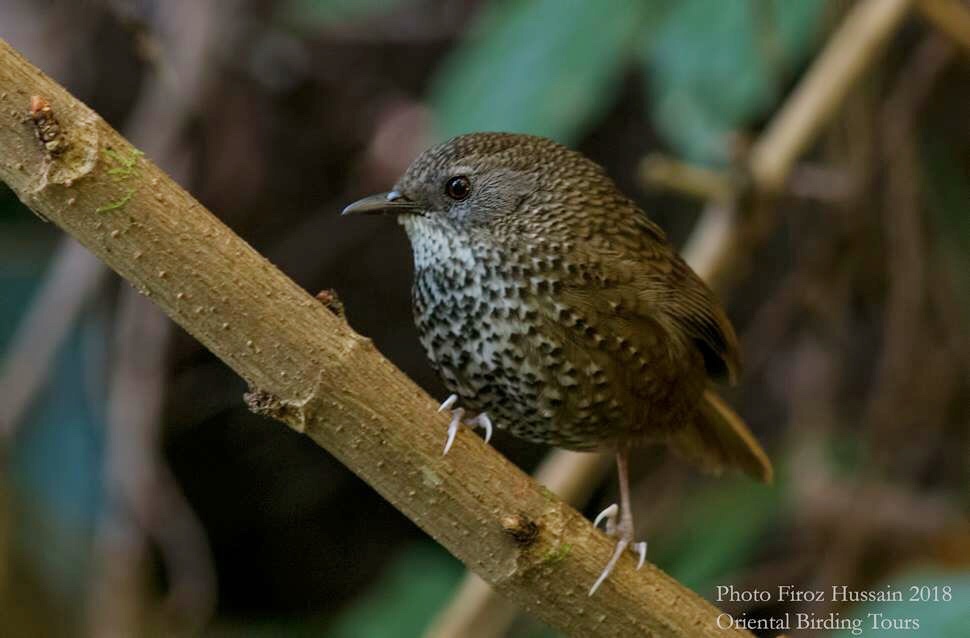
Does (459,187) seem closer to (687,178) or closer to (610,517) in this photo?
(610,517)

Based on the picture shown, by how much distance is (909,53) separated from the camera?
4.04m

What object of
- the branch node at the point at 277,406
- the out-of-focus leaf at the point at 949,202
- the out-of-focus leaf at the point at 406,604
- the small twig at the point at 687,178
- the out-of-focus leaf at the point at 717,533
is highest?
the out-of-focus leaf at the point at 949,202

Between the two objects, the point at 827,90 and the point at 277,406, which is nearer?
the point at 277,406

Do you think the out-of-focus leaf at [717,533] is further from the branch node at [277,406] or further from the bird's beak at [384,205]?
the branch node at [277,406]

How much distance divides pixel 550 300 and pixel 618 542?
423 millimetres

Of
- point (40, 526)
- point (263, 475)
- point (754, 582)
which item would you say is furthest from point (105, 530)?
point (754, 582)

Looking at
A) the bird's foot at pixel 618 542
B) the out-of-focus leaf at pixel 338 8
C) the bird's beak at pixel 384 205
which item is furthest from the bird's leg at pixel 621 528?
the out-of-focus leaf at pixel 338 8

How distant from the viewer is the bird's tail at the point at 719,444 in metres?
2.63

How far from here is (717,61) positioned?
9.88ft

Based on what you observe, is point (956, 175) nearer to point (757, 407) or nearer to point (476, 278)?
point (757, 407)

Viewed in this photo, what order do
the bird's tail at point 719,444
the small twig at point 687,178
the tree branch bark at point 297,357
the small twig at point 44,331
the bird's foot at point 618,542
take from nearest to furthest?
the tree branch bark at point 297,357 → the bird's foot at point 618,542 → the bird's tail at point 719,444 → the small twig at point 687,178 → the small twig at point 44,331

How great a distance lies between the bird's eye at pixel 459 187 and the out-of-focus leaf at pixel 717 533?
143 cm

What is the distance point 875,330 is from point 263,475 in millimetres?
2201

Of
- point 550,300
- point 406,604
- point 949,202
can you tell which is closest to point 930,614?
point 550,300
